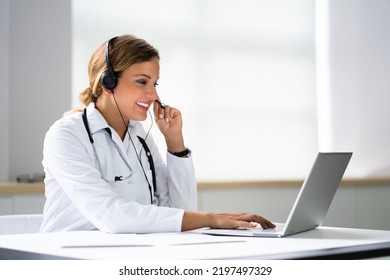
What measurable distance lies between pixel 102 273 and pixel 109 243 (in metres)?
0.27

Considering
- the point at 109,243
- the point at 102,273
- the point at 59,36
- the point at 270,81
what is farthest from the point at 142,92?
the point at 270,81

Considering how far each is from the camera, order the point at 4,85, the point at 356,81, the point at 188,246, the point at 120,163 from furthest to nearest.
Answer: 1. the point at 356,81
2. the point at 4,85
3. the point at 120,163
4. the point at 188,246

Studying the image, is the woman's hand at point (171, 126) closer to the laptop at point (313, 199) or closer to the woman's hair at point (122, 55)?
the woman's hair at point (122, 55)

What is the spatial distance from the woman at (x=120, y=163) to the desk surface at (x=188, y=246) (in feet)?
0.33

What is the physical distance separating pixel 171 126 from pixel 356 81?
2388mm

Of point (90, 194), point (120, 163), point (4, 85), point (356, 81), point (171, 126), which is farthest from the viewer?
point (356, 81)

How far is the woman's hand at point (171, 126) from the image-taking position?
2.35 metres

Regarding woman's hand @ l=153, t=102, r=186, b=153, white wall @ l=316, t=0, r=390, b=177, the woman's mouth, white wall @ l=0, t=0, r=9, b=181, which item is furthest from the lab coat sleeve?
white wall @ l=316, t=0, r=390, b=177

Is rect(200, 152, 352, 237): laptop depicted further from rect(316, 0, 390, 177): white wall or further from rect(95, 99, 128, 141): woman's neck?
rect(316, 0, 390, 177): white wall

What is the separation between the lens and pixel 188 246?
1415mm

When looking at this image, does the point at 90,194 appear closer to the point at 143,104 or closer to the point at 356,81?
the point at 143,104

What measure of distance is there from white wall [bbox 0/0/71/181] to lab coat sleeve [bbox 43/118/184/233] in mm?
1464

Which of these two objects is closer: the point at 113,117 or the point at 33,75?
the point at 113,117

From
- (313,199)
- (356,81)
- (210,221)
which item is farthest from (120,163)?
(356,81)
